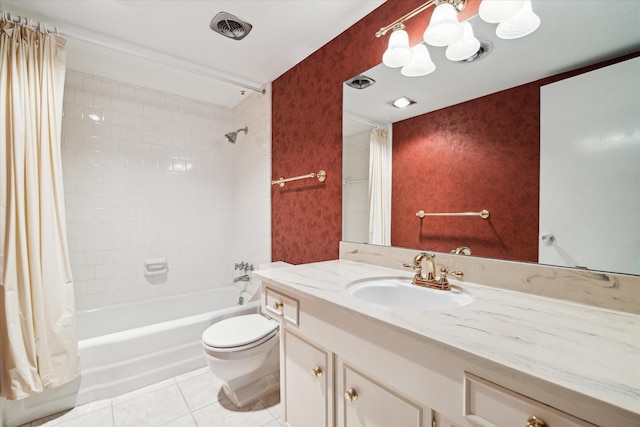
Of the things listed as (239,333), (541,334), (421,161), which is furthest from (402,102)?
(239,333)

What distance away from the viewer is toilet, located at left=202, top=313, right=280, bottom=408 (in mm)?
1501

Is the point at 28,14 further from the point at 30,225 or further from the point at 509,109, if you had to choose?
the point at 509,109

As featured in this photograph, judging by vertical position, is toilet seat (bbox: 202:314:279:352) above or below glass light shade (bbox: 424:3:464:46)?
below

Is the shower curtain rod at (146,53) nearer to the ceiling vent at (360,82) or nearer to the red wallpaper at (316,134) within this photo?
the red wallpaper at (316,134)

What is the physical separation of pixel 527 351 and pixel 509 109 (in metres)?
0.90

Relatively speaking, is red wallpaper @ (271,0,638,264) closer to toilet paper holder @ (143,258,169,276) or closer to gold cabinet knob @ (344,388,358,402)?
gold cabinet knob @ (344,388,358,402)

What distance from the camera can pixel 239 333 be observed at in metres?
1.63

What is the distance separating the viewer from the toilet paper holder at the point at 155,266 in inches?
101

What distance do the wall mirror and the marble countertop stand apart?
0.22m

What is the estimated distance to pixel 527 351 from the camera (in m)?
0.56

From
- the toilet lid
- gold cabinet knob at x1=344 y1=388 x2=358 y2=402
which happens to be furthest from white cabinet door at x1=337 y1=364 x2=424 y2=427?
the toilet lid

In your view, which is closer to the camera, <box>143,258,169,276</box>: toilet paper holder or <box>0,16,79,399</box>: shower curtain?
<box>0,16,79,399</box>: shower curtain

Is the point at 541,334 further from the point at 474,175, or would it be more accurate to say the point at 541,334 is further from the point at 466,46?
the point at 466,46

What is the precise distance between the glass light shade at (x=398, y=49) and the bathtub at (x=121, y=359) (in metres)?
1.90
